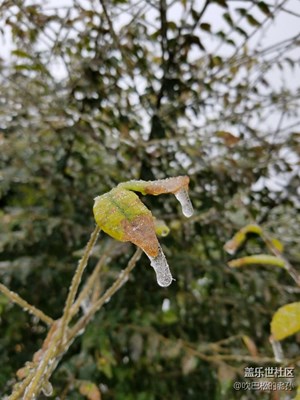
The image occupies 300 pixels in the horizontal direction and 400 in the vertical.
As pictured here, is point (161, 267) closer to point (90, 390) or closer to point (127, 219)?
point (127, 219)

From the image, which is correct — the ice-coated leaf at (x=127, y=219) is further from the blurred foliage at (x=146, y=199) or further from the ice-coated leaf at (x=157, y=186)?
the blurred foliage at (x=146, y=199)

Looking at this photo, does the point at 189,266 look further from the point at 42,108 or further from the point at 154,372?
the point at 42,108

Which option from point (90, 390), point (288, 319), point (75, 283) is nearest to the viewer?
point (75, 283)

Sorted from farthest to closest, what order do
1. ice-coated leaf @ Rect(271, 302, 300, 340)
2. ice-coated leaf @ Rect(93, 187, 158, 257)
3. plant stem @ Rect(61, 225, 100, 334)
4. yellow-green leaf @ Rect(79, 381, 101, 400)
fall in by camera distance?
yellow-green leaf @ Rect(79, 381, 101, 400), ice-coated leaf @ Rect(271, 302, 300, 340), plant stem @ Rect(61, 225, 100, 334), ice-coated leaf @ Rect(93, 187, 158, 257)

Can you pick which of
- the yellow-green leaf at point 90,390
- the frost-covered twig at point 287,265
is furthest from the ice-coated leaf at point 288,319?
the yellow-green leaf at point 90,390

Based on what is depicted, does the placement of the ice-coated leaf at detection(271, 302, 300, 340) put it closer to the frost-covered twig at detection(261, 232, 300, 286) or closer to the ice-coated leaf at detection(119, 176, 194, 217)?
the frost-covered twig at detection(261, 232, 300, 286)

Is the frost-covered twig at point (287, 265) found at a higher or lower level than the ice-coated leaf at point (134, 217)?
lower

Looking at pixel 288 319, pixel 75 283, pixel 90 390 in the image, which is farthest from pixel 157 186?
pixel 90 390

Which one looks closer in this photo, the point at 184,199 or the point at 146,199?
the point at 184,199

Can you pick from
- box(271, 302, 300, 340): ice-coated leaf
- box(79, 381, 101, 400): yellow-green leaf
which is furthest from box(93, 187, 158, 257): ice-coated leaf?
box(79, 381, 101, 400): yellow-green leaf
